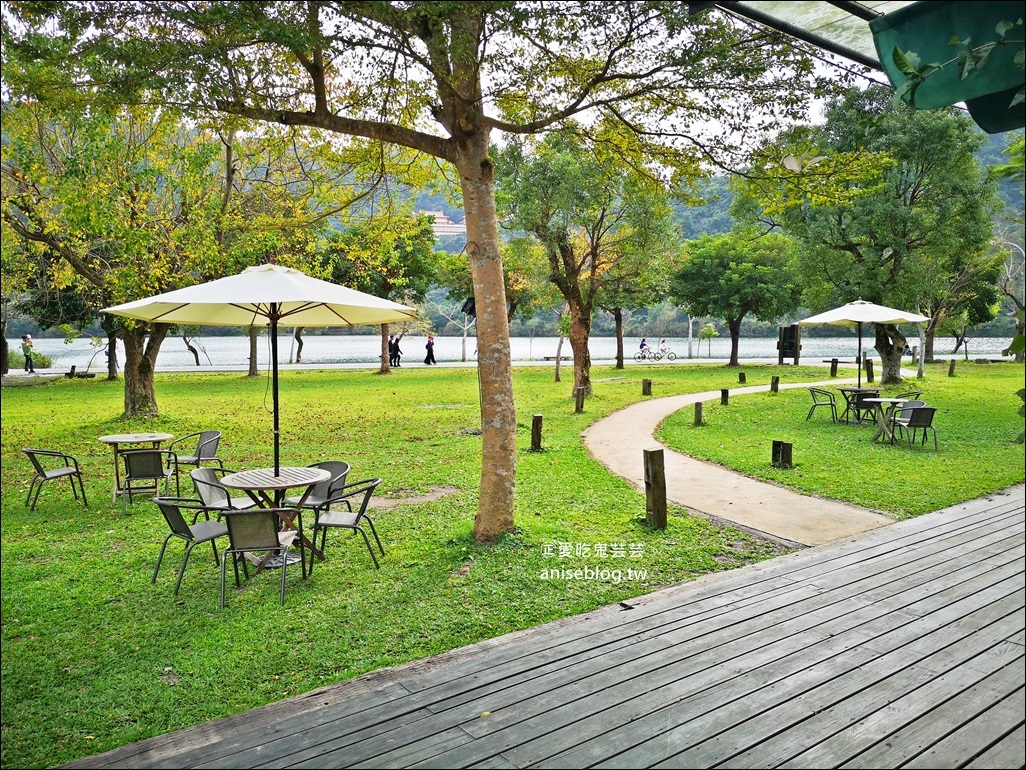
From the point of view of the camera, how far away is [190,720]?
3377 millimetres

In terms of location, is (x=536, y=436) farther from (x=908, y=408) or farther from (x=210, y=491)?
(x=210, y=491)

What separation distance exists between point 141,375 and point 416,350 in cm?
6817

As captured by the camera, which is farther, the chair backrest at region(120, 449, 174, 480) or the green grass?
the chair backrest at region(120, 449, 174, 480)

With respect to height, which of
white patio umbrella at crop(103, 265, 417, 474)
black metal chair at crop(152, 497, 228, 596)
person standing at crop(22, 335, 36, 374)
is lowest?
black metal chair at crop(152, 497, 228, 596)

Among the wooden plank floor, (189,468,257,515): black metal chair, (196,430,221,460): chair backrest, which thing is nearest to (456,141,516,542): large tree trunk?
the wooden plank floor

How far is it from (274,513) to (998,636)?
14.3ft

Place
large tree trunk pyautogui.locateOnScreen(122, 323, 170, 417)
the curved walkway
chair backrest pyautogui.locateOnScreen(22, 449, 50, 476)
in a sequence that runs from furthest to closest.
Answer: large tree trunk pyautogui.locateOnScreen(122, 323, 170, 417), the curved walkway, chair backrest pyautogui.locateOnScreen(22, 449, 50, 476)

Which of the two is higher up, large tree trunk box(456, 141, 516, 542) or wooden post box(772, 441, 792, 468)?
large tree trunk box(456, 141, 516, 542)

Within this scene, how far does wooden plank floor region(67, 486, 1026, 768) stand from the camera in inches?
111

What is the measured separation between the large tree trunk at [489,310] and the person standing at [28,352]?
10.7 ft

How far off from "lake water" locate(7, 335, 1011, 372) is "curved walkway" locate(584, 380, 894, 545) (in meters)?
22.2

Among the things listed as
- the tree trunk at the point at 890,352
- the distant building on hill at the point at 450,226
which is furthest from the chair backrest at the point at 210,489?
the tree trunk at the point at 890,352

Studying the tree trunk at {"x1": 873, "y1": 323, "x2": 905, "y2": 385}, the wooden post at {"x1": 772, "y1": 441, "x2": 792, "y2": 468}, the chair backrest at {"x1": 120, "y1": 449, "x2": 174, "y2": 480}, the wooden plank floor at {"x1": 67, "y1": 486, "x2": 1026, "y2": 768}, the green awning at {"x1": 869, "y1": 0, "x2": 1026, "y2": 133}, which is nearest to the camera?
the green awning at {"x1": 869, "y1": 0, "x2": 1026, "y2": 133}

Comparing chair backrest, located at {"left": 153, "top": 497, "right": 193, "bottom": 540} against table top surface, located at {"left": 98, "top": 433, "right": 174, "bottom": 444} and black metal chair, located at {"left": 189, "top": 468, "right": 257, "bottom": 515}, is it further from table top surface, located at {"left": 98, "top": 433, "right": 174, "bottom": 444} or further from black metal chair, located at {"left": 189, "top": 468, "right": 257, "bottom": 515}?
table top surface, located at {"left": 98, "top": 433, "right": 174, "bottom": 444}
